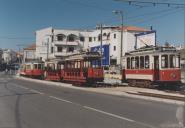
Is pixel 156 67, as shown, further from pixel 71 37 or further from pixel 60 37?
pixel 71 37

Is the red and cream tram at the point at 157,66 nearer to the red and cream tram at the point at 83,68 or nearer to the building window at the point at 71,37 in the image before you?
the red and cream tram at the point at 83,68

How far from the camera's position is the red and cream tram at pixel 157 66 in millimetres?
29828

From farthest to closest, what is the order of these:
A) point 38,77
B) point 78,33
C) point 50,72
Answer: point 78,33, point 38,77, point 50,72

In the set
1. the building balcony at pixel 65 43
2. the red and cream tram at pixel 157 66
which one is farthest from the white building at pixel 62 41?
the red and cream tram at pixel 157 66

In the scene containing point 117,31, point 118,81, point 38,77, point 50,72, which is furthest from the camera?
point 117,31

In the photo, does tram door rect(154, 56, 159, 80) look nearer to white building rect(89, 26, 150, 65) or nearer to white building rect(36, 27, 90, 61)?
white building rect(89, 26, 150, 65)

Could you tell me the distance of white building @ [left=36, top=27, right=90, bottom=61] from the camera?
108812mm

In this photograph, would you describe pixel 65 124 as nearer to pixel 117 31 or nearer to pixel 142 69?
pixel 142 69

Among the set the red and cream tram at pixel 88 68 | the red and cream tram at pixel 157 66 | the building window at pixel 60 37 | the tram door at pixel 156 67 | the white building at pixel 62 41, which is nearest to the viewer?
the red and cream tram at pixel 157 66

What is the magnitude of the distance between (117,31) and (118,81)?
158 feet

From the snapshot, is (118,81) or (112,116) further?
(118,81)

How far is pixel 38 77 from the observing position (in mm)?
62594

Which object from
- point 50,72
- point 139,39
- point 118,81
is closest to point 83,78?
point 118,81

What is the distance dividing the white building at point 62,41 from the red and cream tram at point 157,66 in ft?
247
